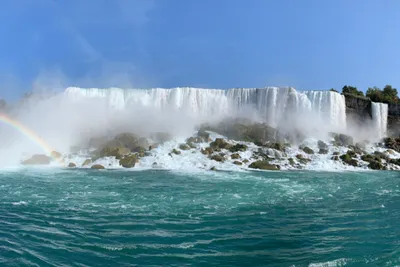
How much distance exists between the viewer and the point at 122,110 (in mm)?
38344

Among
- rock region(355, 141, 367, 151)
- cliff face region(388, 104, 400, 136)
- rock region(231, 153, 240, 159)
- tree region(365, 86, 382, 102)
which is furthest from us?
tree region(365, 86, 382, 102)

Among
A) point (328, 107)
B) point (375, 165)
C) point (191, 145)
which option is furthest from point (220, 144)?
point (328, 107)

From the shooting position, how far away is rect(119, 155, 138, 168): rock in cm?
2548

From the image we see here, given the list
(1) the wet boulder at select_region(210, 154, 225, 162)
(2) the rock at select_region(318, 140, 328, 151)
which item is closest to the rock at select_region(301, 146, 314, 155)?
(2) the rock at select_region(318, 140, 328, 151)

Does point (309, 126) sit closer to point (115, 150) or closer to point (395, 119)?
point (395, 119)

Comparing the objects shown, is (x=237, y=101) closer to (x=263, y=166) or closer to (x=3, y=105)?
(x=263, y=166)

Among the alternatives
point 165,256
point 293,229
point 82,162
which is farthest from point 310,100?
point 165,256

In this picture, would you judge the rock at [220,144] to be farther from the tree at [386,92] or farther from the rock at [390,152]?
the tree at [386,92]

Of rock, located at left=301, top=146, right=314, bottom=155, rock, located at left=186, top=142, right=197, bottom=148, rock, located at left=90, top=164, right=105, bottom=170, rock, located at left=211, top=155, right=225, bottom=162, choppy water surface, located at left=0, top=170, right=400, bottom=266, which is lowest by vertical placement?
choppy water surface, located at left=0, top=170, right=400, bottom=266

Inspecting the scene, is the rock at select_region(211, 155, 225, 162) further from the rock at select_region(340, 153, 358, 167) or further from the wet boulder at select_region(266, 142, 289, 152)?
the rock at select_region(340, 153, 358, 167)

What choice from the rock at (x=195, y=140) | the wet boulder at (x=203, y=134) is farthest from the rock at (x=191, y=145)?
the wet boulder at (x=203, y=134)

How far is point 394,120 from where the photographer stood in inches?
1516

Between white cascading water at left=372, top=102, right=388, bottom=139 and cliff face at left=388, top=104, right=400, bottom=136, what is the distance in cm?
77

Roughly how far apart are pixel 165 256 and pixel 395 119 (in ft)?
128
